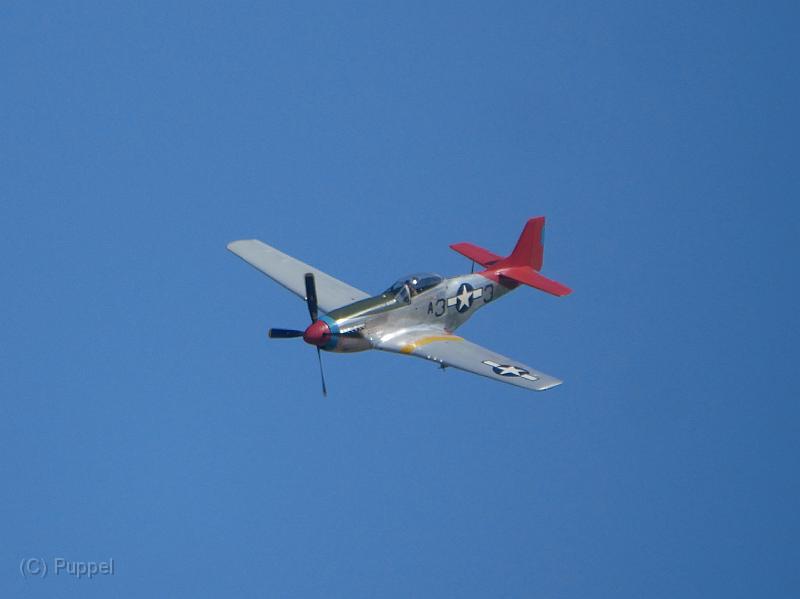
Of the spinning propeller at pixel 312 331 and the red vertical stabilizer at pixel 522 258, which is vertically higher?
the red vertical stabilizer at pixel 522 258

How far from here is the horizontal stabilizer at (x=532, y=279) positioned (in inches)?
942

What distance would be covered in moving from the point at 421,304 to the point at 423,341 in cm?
93

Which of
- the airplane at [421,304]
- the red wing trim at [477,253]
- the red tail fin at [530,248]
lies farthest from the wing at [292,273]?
the red tail fin at [530,248]

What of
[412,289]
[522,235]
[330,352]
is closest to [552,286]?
[522,235]

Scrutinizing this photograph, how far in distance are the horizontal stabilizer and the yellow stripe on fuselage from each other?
266 cm

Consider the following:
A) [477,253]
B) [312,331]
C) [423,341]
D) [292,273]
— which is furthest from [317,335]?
[477,253]

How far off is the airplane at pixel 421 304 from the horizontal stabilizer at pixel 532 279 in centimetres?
2

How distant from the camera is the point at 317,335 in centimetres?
2095

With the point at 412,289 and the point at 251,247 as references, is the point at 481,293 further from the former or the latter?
the point at 251,247

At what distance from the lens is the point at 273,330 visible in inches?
830

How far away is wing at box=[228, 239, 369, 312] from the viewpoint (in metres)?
23.3

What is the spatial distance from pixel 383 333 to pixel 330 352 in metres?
1.23

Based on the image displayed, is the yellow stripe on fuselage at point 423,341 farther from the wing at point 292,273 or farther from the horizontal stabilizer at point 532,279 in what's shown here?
the horizontal stabilizer at point 532,279

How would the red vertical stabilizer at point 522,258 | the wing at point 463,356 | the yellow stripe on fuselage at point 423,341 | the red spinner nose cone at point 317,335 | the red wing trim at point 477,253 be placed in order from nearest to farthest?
the wing at point 463,356 < the red spinner nose cone at point 317,335 < the yellow stripe on fuselage at point 423,341 < the red vertical stabilizer at point 522,258 < the red wing trim at point 477,253
